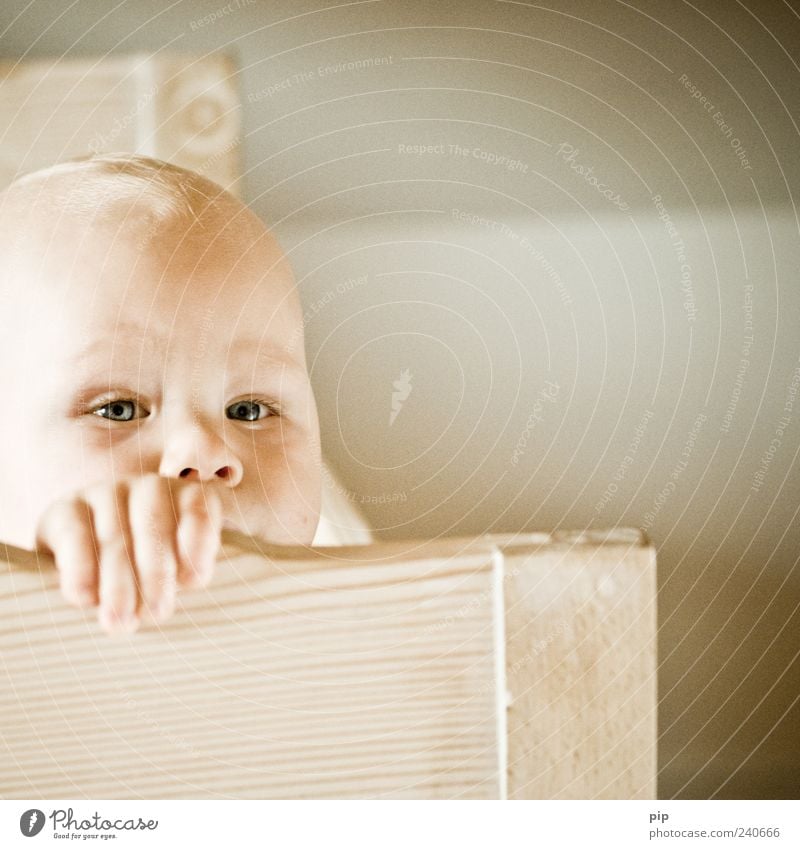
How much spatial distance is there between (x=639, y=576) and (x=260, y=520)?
191 millimetres

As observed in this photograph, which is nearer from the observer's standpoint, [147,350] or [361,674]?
[361,674]

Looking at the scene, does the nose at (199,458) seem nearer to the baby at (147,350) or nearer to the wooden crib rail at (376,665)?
the baby at (147,350)

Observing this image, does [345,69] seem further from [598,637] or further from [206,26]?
[598,637]

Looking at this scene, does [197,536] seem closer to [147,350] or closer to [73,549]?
[73,549]

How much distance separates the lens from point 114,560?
249 mm

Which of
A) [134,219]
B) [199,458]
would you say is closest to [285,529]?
[199,458]

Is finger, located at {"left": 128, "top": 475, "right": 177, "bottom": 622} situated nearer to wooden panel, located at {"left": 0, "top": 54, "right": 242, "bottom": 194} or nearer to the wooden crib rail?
the wooden crib rail

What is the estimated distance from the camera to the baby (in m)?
0.36

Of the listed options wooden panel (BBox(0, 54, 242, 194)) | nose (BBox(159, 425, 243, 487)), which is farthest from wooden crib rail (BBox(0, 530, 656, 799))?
wooden panel (BBox(0, 54, 242, 194))

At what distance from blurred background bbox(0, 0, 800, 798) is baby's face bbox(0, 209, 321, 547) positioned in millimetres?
42

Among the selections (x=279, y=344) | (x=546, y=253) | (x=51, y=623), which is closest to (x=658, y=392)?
(x=546, y=253)

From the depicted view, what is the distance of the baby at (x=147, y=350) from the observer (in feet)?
1.19

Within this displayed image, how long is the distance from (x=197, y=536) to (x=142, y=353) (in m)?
0.14

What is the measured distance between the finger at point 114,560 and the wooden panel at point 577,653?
0.11 m
